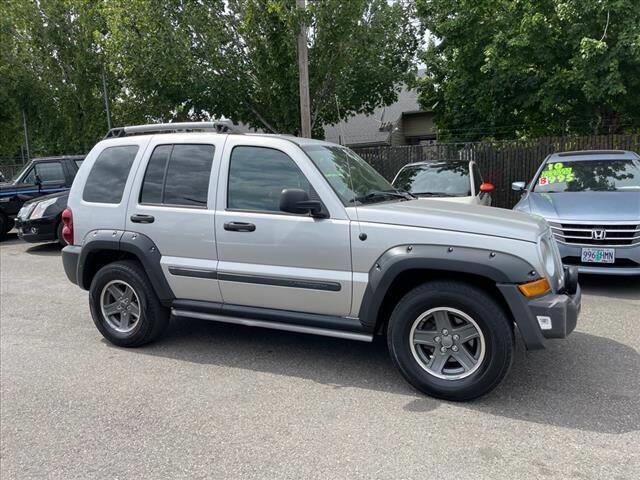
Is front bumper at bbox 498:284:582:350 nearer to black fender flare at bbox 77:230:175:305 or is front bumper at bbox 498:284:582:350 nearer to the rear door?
the rear door

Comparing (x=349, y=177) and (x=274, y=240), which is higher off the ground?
(x=349, y=177)

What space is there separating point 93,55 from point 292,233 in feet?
61.4

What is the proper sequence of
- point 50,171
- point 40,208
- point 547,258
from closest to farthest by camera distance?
point 547,258 < point 40,208 < point 50,171

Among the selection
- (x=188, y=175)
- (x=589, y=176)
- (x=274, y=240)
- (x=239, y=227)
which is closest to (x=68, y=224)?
(x=188, y=175)

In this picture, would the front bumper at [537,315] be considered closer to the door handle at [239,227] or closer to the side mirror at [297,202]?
the side mirror at [297,202]

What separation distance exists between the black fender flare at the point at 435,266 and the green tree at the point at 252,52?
8.92 metres

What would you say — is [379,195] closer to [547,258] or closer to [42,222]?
[547,258]

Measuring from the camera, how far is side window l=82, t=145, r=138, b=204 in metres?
4.89

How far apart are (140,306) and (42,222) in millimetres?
7337

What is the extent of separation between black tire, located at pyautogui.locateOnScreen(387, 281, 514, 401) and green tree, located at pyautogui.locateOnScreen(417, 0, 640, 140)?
1040 cm

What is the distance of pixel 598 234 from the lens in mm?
6199

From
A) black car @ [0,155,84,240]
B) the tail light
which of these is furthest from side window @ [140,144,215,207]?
black car @ [0,155,84,240]

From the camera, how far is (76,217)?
505 centimetres

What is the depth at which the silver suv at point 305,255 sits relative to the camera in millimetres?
3576
